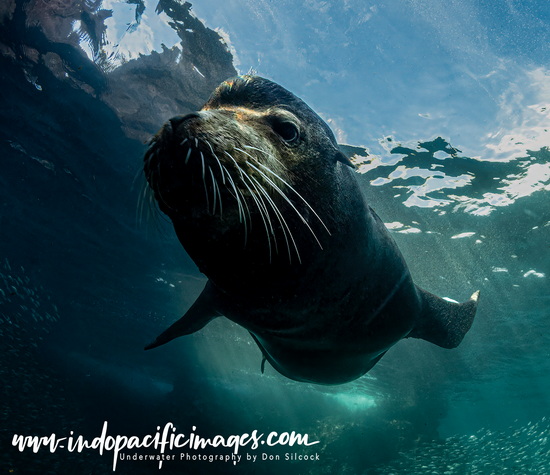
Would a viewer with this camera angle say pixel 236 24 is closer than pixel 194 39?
Yes

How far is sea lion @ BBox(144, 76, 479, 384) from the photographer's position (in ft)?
4.31

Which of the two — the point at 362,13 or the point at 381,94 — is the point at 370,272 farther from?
the point at 381,94

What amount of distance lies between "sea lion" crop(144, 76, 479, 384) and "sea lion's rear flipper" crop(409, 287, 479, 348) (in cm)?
49

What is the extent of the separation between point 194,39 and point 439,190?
26.1 feet

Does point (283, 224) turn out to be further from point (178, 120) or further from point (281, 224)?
point (178, 120)

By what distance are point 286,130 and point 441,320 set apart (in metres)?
2.47

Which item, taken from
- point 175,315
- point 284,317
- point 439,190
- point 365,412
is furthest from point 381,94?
point 365,412

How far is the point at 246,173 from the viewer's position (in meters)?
1.38

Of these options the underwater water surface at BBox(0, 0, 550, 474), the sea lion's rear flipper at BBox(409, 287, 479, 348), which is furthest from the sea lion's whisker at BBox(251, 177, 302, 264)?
the sea lion's rear flipper at BBox(409, 287, 479, 348)

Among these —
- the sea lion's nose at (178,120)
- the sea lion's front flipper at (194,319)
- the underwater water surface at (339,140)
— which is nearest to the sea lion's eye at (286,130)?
the sea lion's nose at (178,120)

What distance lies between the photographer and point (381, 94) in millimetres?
8094

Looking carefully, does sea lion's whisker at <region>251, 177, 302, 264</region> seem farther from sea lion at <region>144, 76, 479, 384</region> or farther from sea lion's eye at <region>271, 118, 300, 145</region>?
sea lion's eye at <region>271, 118, 300, 145</region>

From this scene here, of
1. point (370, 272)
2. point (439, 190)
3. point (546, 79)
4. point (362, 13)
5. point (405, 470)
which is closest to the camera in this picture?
point (370, 272)

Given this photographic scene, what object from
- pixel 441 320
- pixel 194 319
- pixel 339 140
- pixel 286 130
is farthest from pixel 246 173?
pixel 339 140
